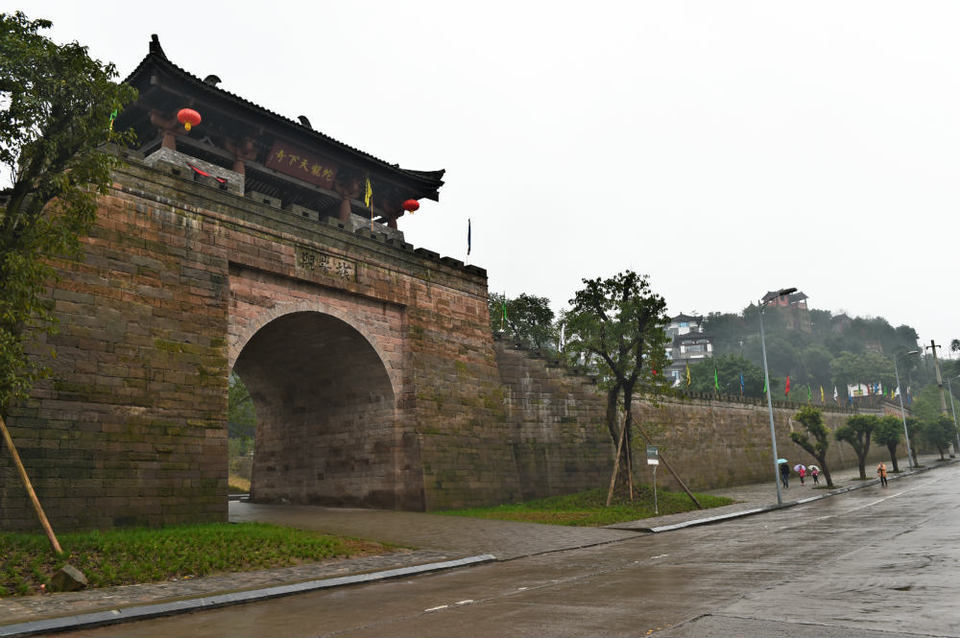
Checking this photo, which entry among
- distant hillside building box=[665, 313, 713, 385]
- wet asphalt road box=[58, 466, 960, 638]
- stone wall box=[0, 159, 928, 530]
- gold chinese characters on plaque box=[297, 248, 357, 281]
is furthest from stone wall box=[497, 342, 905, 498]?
distant hillside building box=[665, 313, 713, 385]

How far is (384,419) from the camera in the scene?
823 inches

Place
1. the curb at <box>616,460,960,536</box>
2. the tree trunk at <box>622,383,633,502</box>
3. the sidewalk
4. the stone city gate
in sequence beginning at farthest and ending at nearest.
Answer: the tree trunk at <box>622,383,633,502</box>
the curb at <box>616,460,960,536</box>
the stone city gate
the sidewalk

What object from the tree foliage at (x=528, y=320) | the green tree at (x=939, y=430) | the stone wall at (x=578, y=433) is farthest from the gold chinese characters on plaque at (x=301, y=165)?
the green tree at (x=939, y=430)

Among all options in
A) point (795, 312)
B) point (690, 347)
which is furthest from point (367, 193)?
point (795, 312)

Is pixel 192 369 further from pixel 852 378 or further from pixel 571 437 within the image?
pixel 852 378

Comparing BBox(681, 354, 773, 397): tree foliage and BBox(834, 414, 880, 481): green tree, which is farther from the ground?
BBox(681, 354, 773, 397): tree foliage

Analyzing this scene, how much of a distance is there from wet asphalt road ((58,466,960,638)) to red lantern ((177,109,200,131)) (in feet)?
50.5

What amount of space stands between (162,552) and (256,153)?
50.0ft

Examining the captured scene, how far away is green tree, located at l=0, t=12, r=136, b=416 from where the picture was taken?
32.3ft

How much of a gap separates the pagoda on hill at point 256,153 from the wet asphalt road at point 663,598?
12.2 metres

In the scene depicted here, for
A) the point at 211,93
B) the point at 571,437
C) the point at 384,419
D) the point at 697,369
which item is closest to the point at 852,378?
the point at 697,369

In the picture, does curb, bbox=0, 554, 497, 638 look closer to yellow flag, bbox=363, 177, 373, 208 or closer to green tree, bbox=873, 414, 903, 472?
yellow flag, bbox=363, 177, 373, 208

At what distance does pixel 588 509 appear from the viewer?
21.0 metres

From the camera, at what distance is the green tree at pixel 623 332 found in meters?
22.6
